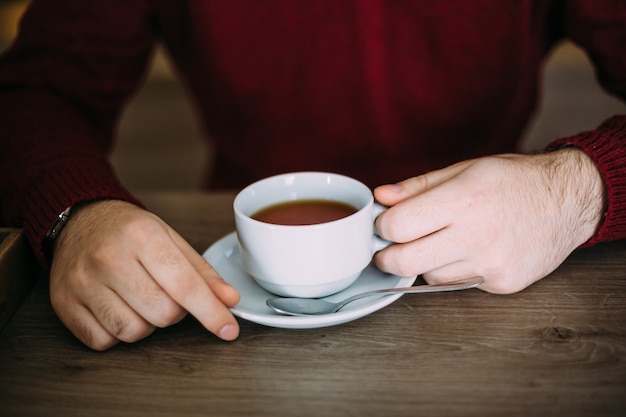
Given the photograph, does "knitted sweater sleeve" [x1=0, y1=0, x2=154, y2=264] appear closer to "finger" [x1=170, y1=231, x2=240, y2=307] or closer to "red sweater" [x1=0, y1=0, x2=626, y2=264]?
"red sweater" [x1=0, y1=0, x2=626, y2=264]

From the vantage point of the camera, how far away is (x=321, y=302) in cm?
70

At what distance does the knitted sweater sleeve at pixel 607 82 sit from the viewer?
785 millimetres

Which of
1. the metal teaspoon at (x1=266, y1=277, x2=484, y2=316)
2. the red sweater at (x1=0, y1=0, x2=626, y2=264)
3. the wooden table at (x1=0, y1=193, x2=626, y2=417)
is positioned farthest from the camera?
the red sweater at (x1=0, y1=0, x2=626, y2=264)

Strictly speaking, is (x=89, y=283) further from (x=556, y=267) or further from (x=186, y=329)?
(x=556, y=267)

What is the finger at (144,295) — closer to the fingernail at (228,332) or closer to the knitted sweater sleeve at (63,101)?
the fingernail at (228,332)

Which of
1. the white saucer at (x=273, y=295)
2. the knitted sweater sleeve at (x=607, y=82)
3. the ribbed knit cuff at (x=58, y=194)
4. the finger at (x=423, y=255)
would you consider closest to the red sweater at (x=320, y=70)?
the knitted sweater sleeve at (x=607, y=82)

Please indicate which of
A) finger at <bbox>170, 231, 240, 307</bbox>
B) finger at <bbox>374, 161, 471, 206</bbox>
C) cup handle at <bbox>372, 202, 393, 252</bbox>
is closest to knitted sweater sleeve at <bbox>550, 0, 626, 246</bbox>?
finger at <bbox>374, 161, 471, 206</bbox>

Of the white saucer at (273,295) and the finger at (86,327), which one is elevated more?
the white saucer at (273,295)

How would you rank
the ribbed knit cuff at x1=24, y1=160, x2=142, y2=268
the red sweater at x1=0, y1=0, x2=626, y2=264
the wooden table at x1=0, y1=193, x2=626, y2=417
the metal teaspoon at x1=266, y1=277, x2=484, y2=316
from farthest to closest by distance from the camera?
the red sweater at x1=0, y1=0, x2=626, y2=264 → the ribbed knit cuff at x1=24, y1=160, x2=142, y2=268 → the metal teaspoon at x1=266, y1=277, x2=484, y2=316 → the wooden table at x1=0, y1=193, x2=626, y2=417

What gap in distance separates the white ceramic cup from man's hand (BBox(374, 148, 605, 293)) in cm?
4

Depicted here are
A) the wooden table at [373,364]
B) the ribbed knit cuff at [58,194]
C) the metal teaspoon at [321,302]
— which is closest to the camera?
the wooden table at [373,364]

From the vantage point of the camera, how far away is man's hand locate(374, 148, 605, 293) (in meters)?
0.72

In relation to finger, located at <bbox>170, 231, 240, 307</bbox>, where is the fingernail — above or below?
below

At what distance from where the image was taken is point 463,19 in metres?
1.20
